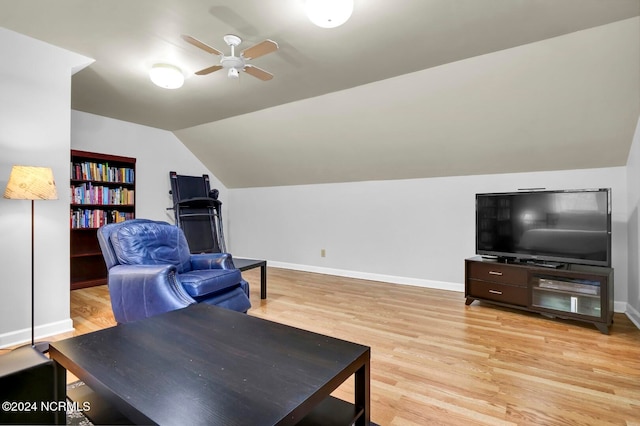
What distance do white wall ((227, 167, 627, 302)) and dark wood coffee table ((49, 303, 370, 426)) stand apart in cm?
305

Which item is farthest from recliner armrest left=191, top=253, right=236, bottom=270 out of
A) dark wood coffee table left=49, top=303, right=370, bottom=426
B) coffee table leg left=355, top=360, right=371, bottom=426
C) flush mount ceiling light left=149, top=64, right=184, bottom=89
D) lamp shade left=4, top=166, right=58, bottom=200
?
coffee table leg left=355, top=360, right=371, bottom=426

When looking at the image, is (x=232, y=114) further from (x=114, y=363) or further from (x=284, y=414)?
(x=284, y=414)

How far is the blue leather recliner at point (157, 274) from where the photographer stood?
2143 millimetres

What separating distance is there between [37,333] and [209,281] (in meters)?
1.46

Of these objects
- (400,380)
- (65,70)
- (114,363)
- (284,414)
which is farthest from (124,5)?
(400,380)

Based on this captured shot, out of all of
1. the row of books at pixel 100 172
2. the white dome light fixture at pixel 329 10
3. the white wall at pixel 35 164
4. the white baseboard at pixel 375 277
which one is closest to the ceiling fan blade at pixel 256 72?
Result: the white dome light fixture at pixel 329 10

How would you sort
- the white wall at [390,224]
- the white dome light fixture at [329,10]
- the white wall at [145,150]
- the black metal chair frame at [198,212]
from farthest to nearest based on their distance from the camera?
the black metal chair frame at [198,212] → the white wall at [145,150] → the white wall at [390,224] → the white dome light fixture at [329,10]

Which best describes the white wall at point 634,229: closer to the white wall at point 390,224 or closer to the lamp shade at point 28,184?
the white wall at point 390,224

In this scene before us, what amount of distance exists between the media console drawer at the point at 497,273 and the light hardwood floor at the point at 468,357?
1.03ft

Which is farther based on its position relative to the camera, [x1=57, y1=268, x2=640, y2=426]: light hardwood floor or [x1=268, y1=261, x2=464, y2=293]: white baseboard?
[x1=268, y1=261, x2=464, y2=293]: white baseboard

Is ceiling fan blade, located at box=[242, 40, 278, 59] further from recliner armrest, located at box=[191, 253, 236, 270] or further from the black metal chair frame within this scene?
the black metal chair frame

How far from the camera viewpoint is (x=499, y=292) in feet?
10.1

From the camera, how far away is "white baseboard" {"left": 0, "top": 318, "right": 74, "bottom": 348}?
2346 mm

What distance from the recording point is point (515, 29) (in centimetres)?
217
